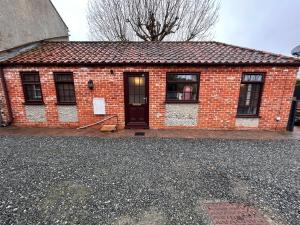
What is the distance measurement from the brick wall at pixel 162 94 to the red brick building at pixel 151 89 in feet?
0.11

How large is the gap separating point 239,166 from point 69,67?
6.52m

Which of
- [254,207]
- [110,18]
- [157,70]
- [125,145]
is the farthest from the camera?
[110,18]

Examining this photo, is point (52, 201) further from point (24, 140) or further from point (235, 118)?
point (235, 118)

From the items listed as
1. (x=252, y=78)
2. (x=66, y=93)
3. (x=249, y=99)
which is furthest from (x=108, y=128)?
(x=252, y=78)

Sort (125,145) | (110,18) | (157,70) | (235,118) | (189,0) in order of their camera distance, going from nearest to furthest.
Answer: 1. (125,145)
2. (157,70)
3. (235,118)
4. (189,0)
5. (110,18)

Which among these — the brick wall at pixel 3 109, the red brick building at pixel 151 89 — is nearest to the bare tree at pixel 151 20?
the red brick building at pixel 151 89

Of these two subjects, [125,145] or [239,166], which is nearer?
[239,166]

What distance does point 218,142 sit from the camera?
17.6 feet

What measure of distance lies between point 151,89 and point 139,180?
382 centimetres

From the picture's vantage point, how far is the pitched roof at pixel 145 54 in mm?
5945

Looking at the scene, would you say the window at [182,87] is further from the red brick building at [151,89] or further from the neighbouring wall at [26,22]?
the neighbouring wall at [26,22]

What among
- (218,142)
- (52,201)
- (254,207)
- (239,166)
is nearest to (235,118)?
(218,142)

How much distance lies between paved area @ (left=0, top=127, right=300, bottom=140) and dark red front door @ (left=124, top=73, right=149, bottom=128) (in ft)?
1.66

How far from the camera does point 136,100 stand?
655 centimetres
